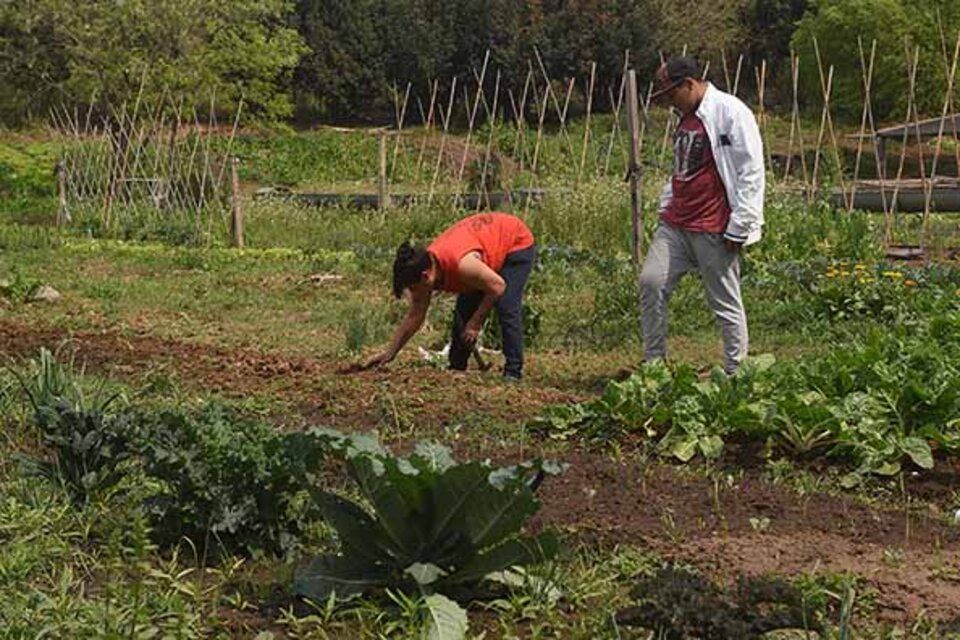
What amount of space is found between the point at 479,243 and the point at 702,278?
1109 millimetres

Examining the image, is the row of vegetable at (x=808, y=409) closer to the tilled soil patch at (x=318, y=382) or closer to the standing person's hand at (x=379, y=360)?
the tilled soil patch at (x=318, y=382)

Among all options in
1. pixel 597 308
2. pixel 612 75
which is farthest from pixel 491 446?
pixel 612 75

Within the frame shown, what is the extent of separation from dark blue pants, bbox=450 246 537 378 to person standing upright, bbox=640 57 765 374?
692 mm

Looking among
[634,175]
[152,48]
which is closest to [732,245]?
[634,175]

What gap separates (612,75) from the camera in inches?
1588

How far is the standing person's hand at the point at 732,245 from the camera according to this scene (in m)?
6.85

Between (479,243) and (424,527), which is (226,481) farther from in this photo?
(479,243)

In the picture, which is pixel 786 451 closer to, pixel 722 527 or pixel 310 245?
pixel 722 527

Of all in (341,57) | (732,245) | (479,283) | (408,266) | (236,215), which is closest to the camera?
(408,266)

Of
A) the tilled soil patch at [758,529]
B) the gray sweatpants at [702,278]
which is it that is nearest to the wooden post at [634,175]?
the gray sweatpants at [702,278]

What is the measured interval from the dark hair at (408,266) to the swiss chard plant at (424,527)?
2983 mm

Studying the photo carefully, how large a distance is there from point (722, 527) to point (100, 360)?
179 inches

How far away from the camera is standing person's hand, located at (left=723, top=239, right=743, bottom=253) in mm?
6852

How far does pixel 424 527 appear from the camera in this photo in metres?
3.76
